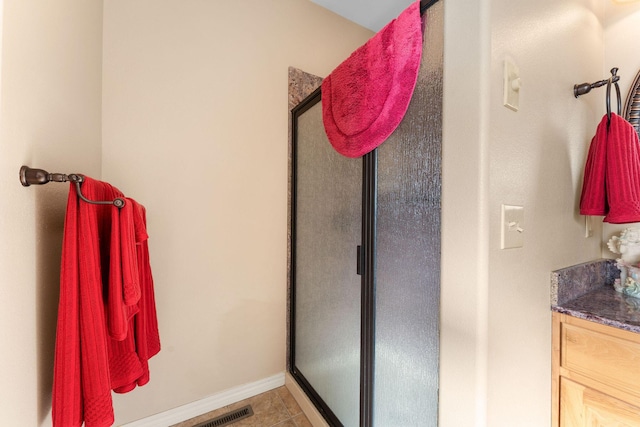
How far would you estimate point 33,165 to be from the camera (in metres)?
0.71

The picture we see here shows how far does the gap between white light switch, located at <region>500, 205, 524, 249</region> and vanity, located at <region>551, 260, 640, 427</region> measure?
13.3 inches

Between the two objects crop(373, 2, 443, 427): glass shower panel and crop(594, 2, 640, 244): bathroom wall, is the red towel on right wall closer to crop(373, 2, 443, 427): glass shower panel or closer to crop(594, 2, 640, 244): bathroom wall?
crop(594, 2, 640, 244): bathroom wall

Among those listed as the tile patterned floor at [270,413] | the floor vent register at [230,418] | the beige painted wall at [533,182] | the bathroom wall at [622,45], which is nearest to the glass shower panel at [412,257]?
the beige painted wall at [533,182]

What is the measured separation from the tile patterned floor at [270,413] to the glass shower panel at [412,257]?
2.16 feet

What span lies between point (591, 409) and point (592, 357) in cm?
17

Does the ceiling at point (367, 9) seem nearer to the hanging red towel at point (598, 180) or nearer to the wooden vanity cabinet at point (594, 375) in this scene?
the hanging red towel at point (598, 180)

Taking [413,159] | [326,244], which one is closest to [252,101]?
[326,244]

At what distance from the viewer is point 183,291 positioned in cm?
149

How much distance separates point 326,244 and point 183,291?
87 cm

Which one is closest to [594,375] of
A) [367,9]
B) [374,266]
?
[374,266]

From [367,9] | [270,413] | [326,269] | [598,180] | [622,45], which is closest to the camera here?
[598,180]

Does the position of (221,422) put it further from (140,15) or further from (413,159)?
(140,15)

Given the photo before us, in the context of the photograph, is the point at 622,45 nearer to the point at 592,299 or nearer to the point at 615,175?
the point at 615,175

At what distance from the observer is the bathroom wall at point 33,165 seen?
60 cm
